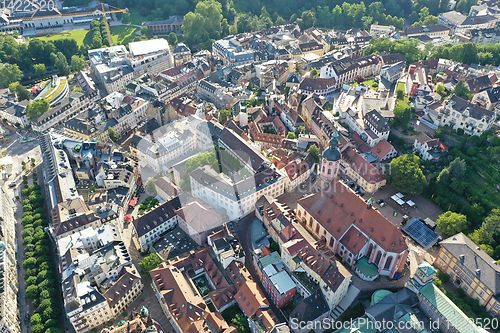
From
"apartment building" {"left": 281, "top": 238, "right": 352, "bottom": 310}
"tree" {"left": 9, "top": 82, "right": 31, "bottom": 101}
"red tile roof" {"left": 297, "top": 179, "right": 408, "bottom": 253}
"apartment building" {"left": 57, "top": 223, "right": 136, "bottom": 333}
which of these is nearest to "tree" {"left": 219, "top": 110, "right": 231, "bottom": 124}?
"red tile roof" {"left": 297, "top": 179, "right": 408, "bottom": 253}

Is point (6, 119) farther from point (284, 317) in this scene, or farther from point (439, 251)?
point (439, 251)

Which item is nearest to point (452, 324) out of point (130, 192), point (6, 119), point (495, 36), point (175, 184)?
point (175, 184)

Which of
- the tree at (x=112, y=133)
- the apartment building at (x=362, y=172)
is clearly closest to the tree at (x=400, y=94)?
the apartment building at (x=362, y=172)

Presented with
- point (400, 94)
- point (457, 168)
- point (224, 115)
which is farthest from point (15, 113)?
point (457, 168)

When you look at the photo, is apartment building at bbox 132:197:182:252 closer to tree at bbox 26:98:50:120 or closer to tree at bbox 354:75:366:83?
tree at bbox 26:98:50:120

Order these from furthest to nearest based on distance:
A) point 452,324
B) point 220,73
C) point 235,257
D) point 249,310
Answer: point 220,73, point 235,257, point 249,310, point 452,324

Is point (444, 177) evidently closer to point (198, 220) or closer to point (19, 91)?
→ point (198, 220)
